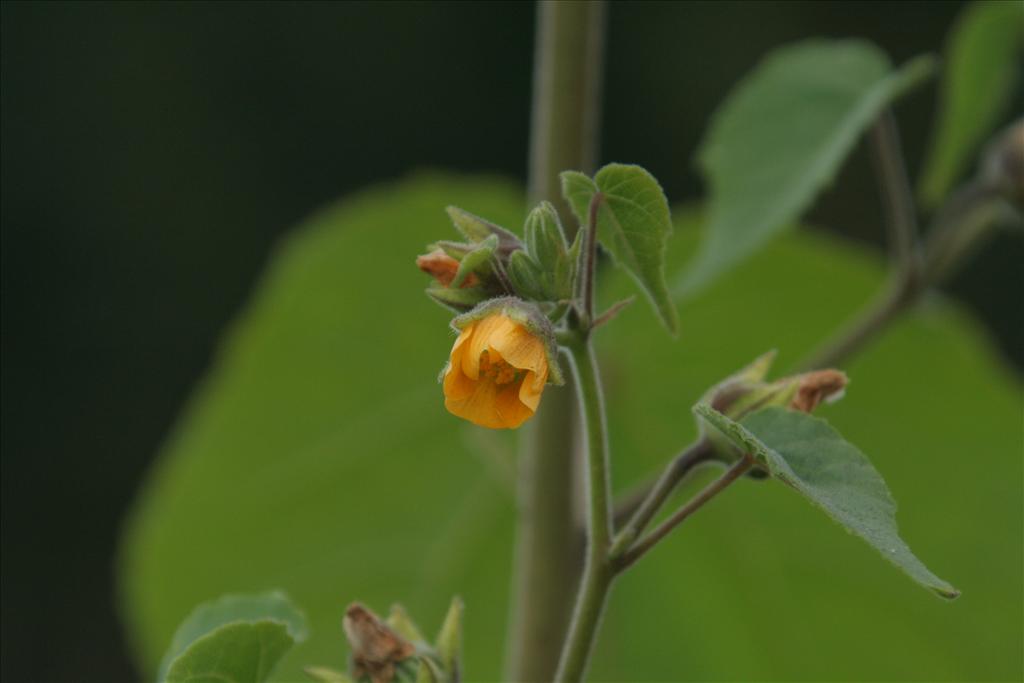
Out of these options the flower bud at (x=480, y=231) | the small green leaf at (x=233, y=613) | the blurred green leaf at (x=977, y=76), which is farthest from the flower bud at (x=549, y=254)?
the blurred green leaf at (x=977, y=76)

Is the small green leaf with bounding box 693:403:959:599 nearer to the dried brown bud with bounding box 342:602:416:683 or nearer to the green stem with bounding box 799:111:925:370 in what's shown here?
the dried brown bud with bounding box 342:602:416:683

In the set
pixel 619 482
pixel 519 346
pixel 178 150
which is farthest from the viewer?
pixel 178 150

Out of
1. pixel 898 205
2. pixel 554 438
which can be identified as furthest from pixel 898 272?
pixel 554 438

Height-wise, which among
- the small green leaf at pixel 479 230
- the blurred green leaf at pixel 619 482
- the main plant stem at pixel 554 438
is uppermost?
the small green leaf at pixel 479 230

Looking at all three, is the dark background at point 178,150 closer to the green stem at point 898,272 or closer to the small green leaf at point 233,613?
the green stem at point 898,272

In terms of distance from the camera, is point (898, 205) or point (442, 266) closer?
point (442, 266)

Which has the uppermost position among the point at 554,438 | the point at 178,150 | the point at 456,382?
the point at 456,382

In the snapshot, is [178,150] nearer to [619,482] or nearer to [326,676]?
[619,482]

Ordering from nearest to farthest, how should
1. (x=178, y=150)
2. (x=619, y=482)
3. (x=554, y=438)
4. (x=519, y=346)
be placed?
(x=519, y=346) < (x=554, y=438) < (x=619, y=482) < (x=178, y=150)
